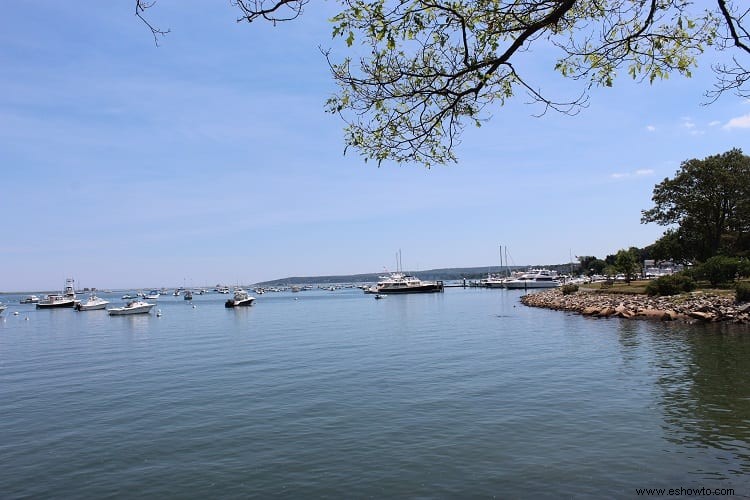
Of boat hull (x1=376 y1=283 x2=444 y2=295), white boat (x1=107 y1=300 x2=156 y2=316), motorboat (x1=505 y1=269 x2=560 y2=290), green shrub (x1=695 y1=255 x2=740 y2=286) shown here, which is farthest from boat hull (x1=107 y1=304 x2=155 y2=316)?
motorboat (x1=505 y1=269 x2=560 y2=290)

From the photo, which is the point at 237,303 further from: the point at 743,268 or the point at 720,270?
the point at 743,268

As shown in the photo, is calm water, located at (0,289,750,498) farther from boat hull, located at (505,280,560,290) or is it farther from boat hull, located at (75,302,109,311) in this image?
boat hull, located at (505,280,560,290)

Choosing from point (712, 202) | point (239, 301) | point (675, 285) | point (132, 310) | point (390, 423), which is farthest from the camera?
point (239, 301)

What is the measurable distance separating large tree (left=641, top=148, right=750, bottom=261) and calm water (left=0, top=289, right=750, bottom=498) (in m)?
38.8

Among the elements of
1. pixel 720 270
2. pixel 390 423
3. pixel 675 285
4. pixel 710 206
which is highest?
pixel 710 206

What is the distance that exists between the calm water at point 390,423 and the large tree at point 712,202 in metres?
38.8

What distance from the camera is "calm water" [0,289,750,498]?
1094 centimetres

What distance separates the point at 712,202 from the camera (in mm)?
63812

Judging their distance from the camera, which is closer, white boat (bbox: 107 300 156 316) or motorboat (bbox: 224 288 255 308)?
white boat (bbox: 107 300 156 316)

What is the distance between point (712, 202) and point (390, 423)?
6335 cm

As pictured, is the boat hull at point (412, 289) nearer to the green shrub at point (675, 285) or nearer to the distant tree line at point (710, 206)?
the distant tree line at point (710, 206)

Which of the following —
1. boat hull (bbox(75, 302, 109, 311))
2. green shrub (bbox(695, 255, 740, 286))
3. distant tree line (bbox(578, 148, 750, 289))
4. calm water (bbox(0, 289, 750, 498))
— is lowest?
calm water (bbox(0, 289, 750, 498))

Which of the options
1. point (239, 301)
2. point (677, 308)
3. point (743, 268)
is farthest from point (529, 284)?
point (677, 308)

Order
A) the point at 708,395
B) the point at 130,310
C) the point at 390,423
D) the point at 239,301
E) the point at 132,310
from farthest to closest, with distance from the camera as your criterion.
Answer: the point at 239,301, the point at 132,310, the point at 130,310, the point at 708,395, the point at 390,423
